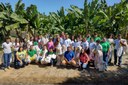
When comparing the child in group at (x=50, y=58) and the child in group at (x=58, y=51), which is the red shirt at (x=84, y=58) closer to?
the child in group at (x=58, y=51)

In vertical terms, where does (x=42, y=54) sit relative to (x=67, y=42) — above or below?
below

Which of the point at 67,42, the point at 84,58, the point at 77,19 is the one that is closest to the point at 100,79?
the point at 84,58

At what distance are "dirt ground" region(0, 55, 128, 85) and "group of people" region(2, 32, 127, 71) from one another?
1.28 ft

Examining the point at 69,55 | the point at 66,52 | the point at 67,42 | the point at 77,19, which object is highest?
the point at 77,19

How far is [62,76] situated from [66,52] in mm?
1938

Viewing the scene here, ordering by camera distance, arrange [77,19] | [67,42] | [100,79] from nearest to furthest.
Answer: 1. [100,79]
2. [67,42]
3. [77,19]

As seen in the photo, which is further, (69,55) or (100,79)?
(69,55)

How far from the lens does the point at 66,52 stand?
48.0ft

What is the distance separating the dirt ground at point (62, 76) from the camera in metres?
12.5

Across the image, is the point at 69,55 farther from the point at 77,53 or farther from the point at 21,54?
the point at 21,54

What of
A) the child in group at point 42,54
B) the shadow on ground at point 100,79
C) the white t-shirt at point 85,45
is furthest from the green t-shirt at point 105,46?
the child in group at point 42,54

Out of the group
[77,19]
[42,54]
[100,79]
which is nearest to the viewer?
[100,79]

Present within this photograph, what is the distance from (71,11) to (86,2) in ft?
5.07

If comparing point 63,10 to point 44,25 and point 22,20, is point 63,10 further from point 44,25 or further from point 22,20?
point 22,20
